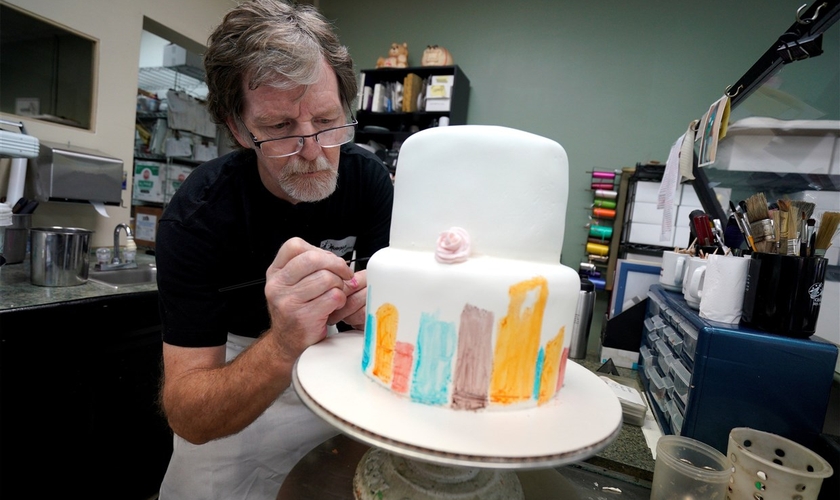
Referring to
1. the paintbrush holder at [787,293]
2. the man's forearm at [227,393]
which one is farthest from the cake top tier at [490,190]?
the paintbrush holder at [787,293]

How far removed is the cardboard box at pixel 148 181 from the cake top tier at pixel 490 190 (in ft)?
13.1

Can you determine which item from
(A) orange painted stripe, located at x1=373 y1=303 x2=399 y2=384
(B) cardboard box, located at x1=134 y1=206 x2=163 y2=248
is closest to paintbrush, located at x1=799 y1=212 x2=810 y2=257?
(A) orange painted stripe, located at x1=373 y1=303 x2=399 y2=384

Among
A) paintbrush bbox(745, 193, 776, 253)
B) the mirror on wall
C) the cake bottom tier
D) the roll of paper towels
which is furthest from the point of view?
the mirror on wall

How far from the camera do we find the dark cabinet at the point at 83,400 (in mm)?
1656

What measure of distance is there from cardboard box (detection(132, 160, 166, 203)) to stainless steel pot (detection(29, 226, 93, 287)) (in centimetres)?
199

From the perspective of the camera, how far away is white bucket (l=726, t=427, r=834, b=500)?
78cm

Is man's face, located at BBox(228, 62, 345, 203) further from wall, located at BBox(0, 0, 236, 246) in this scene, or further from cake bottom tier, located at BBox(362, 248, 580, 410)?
wall, located at BBox(0, 0, 236, 246)

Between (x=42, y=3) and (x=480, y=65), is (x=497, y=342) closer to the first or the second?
(x=42, y=3)

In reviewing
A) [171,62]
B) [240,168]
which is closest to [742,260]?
[240,168]

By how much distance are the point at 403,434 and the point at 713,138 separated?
1.40 metres

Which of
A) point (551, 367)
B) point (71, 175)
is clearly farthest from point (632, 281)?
point (71, 175)

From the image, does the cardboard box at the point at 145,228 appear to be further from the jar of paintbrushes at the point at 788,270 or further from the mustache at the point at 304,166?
the jar of paintbrushes at the point at 788,270

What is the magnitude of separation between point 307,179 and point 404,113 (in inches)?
112

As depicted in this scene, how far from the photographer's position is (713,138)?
1.35 metres
